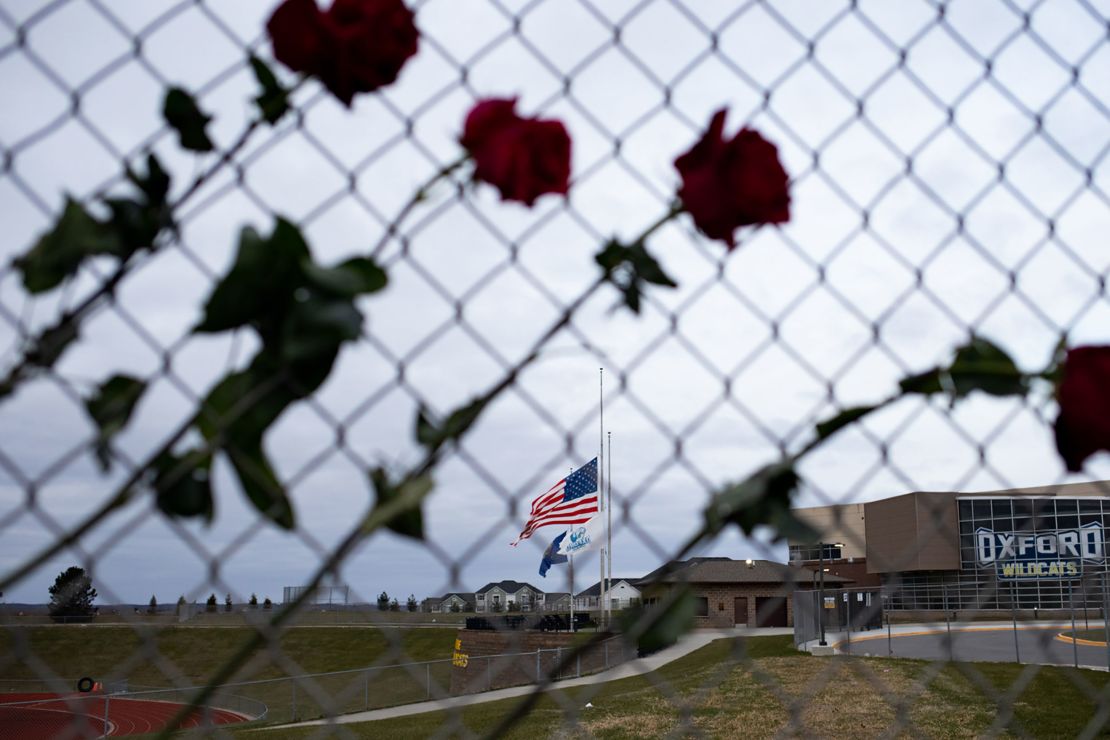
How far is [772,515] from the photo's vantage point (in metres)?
0.82

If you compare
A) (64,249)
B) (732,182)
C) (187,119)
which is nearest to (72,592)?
(64,249)

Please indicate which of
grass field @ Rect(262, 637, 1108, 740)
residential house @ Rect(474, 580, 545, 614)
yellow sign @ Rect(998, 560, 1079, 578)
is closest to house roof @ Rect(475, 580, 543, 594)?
residential house @ Rect(474, 580, 545, 614)

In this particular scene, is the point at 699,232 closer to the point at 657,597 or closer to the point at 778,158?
the point at 778,158

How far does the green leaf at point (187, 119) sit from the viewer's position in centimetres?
78

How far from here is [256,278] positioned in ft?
2.27

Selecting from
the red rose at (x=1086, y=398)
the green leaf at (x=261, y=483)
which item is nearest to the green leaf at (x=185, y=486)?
the green leaf at (x=261, y=483)

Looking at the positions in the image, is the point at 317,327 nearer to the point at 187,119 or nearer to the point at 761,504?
the point at 187,119

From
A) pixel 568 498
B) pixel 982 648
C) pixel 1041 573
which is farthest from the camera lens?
pixel 982 648

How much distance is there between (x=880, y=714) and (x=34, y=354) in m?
9.56

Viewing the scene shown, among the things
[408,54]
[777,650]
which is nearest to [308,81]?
[408,54]

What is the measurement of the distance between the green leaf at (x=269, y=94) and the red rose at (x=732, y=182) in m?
0.38

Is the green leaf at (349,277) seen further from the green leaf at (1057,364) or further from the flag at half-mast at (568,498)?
the flag at half-mast at (568,498)

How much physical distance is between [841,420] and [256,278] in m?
0.57

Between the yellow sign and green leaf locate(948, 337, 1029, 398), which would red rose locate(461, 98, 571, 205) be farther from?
the yellow sign
